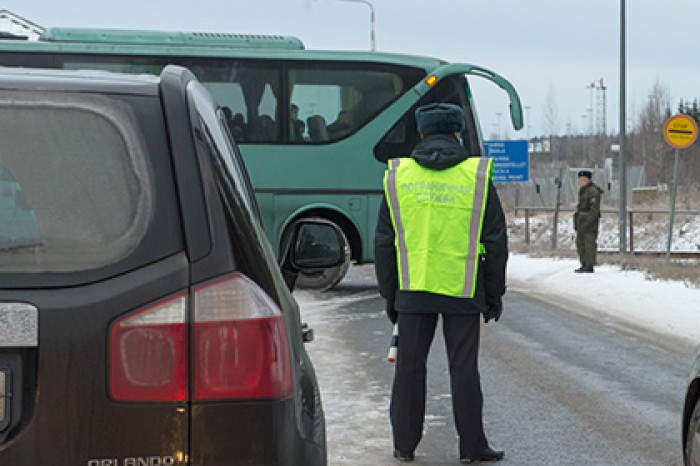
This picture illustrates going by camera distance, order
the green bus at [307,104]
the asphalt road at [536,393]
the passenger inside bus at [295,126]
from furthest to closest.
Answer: the passenger inside bus at [295,126]
the green bus at [307,104]
the asphalt road at [536,393]

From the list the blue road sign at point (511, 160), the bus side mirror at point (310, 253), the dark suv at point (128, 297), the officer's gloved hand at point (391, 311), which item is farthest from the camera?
the blue road sign at point (511, 160)

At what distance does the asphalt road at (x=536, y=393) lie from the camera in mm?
6270

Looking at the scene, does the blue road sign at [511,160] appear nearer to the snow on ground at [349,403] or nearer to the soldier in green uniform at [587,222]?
the soldier in green uniform at [587,222]

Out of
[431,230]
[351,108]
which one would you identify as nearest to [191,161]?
[431,230]

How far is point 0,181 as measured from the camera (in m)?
2.47

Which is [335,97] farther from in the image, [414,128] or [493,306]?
[493,306]

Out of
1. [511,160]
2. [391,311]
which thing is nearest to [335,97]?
[391,311]

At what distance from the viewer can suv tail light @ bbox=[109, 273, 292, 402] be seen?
2418 millimetres

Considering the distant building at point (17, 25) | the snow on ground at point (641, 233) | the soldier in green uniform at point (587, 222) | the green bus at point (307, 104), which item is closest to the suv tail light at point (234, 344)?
the green bus at point (307, 104)

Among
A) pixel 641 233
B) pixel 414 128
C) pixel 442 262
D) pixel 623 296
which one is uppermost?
pixel 414 128

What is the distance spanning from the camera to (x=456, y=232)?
19.2 feet

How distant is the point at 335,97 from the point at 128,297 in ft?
49.7

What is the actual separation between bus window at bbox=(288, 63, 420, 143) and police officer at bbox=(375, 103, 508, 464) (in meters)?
11.3

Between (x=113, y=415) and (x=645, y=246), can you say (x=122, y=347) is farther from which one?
(x=645, y=246)
